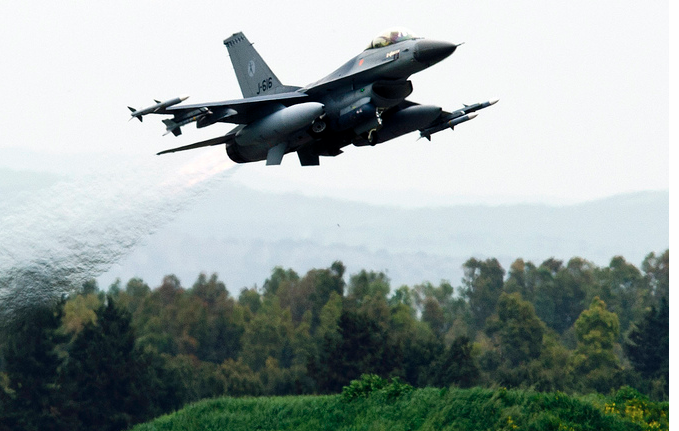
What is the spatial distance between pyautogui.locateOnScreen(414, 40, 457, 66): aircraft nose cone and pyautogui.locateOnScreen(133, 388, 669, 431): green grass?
1540 cm

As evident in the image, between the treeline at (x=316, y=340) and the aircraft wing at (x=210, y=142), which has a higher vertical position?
the aircraft wing at (x=210, y=142)

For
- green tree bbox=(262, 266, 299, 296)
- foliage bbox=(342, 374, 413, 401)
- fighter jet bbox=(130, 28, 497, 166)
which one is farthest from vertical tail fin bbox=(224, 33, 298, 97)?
green tree bbox=(262, 266, 299, 296)

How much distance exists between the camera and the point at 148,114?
28594 mm

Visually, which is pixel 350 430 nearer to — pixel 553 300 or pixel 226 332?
pixel 226 332

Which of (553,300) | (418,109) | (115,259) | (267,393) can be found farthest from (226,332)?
(418,109)

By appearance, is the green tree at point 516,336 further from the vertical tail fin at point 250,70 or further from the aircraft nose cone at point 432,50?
the aircraft nose cone at point 432,50

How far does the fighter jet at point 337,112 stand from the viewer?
29.8m

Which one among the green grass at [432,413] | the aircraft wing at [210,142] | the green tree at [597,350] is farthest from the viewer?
the green tree at [597,350]

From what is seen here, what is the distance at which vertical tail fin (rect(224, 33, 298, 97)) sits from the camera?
117 ft

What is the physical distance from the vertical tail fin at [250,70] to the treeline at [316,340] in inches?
560

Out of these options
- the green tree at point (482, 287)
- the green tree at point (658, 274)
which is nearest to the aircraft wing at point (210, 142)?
the green tree at point (482, 287)

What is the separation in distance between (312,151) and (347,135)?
1.70 meters

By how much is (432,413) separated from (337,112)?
1606 cm

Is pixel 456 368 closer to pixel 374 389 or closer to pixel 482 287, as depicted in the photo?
pixel 374 389
